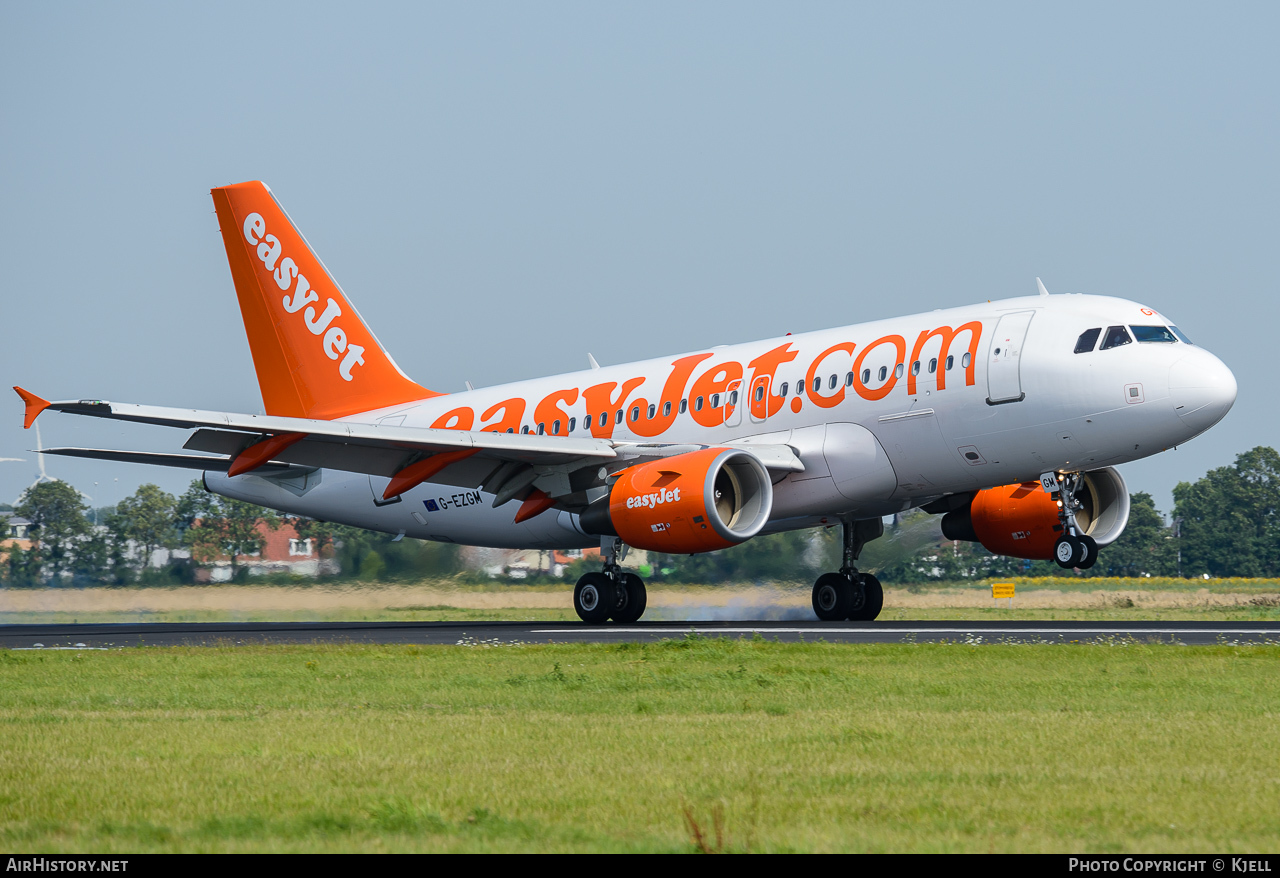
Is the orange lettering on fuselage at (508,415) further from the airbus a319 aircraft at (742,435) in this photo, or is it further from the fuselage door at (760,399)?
the fuselage door at (760,399)

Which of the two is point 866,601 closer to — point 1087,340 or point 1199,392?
point 1087,340

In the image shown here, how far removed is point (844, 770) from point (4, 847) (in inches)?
179

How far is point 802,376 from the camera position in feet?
80.4

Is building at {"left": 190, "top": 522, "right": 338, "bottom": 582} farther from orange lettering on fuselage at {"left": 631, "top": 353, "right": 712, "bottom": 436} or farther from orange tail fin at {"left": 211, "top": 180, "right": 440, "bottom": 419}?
orange lettering on fuselage at {"left": 631, "top": 353, "right": 712, "bottom": 436}

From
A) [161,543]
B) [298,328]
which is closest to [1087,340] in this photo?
[298,328]

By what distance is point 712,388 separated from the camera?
25766 millimetres

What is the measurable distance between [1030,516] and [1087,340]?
17.4ft

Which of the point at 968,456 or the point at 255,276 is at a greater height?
the point at 255,276

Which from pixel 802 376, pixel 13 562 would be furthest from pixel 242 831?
pixel 13 562

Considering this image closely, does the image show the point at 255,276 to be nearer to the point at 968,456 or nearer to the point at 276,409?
the point at 276,409

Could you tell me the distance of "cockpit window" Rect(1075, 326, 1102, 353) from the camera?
71.6ft

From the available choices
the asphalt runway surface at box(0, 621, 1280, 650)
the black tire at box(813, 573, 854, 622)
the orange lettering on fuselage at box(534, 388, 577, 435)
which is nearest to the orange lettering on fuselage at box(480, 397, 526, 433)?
the orange lettering on fuselage at box(534, 388, 577, 435)

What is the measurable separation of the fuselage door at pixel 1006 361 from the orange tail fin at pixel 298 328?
13.6 metres
